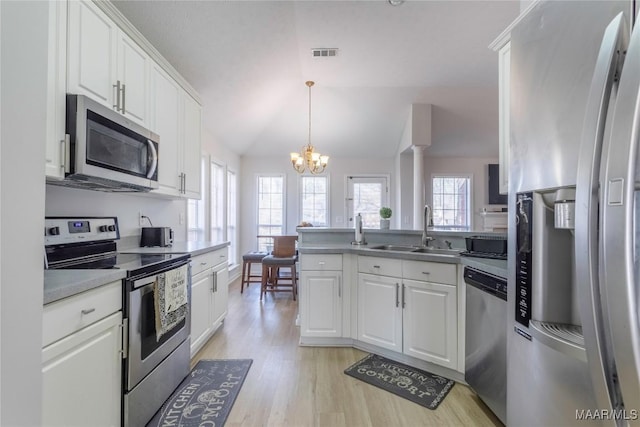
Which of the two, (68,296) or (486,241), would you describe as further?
(486,241)

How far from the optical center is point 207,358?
2.36 meters

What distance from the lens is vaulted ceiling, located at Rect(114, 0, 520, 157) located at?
258cm

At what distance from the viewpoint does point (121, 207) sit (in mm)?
2320

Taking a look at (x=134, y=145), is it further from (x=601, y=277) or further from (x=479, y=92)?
(x=479, y=92)

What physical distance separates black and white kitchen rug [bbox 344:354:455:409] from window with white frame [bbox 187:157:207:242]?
2.59 metres

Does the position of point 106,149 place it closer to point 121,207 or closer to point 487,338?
point 121,207

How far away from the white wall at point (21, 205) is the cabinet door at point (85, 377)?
1.58ft

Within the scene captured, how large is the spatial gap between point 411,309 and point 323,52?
3027 millimetres

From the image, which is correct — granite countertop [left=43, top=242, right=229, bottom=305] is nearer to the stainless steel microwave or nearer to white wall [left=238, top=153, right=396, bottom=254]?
the stainless steel microwave

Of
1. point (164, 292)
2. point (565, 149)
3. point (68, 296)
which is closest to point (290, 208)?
point (164, 292)

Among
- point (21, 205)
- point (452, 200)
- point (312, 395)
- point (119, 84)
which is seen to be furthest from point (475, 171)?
point (21, 205)

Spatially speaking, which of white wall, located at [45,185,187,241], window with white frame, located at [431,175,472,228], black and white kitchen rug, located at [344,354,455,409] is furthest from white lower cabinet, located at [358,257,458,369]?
window with white frame, located at [431,175,472,228]

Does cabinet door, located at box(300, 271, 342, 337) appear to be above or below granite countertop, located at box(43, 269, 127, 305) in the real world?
below

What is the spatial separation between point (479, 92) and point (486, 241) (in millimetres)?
3409
